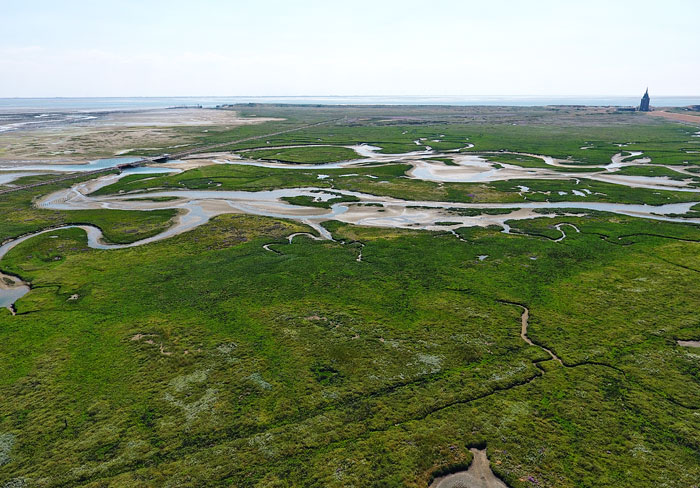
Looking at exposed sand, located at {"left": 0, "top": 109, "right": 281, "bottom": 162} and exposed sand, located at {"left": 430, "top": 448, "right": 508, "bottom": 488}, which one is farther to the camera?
exposed sand, located at {"left": 0, "top": 109, "right": 281, "bottom": 162}

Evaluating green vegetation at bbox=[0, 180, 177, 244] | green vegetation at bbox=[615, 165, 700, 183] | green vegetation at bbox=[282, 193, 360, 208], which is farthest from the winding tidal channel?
green vegetation at bbox=[615, 165, 700, 183]

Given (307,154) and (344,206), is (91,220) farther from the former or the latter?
(307,154)

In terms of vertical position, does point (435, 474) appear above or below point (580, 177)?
below

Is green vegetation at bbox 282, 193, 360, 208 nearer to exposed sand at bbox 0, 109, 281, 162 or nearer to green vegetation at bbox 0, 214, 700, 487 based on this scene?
green vegetation at bbox 0, 214, 700, 487

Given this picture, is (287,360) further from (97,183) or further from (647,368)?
(97,183)

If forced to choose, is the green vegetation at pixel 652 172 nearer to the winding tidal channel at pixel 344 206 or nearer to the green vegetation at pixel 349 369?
the winding tidal channel at pixel 344 206

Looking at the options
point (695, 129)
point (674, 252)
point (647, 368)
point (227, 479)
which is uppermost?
point (695, 129)

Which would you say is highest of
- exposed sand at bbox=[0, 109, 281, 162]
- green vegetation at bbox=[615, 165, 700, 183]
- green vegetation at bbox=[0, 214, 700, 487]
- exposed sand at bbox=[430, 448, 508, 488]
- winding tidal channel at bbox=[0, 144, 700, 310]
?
exposed sand at bbox=[0, 109, 281, 162]

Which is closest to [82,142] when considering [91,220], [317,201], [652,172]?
[91,220]

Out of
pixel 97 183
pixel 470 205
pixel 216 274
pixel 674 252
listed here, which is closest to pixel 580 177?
pixel 470 205

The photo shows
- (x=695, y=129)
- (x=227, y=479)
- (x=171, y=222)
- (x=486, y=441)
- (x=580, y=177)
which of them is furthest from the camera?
(x=695, y=129)
